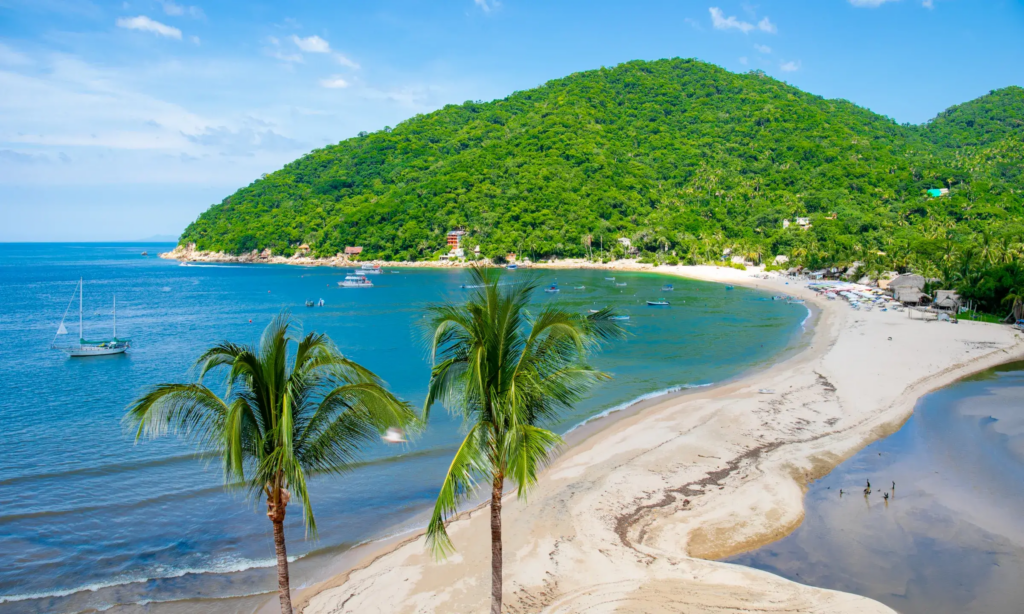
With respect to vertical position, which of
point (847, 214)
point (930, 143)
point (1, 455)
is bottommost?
point (1, 455)

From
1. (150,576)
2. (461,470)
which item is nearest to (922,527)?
(461,470)

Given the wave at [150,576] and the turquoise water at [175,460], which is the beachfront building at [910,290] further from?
the wave at [150,576]

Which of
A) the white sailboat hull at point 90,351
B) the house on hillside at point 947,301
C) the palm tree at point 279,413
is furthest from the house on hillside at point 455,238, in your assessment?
the palm tree at point 279,413

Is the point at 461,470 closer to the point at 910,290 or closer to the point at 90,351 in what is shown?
the point at 90,351

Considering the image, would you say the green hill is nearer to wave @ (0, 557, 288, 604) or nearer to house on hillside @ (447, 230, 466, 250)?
house on hillside @ (447, 230, 466, 250)

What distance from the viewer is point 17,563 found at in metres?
12.9

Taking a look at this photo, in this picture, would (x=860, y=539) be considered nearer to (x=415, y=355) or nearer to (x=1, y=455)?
(x=1, y=455)

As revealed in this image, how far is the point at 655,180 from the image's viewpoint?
478ft

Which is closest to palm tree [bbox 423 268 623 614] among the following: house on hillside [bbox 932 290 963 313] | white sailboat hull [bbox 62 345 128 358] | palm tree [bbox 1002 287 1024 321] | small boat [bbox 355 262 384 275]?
white sailboat hull [bbox 62 345 128 358]

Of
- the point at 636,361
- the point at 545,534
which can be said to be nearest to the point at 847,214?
the point at 636,361

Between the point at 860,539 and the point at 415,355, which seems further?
the point at 415,355

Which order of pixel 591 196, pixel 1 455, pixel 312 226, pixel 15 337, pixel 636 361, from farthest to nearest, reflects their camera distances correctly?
pixel 312 226 < pixel 591 196 < pixel 15 337 < pixel 636 361 < pixel 1 455

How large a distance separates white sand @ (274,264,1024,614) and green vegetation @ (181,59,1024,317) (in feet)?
191

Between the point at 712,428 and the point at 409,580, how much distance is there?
41.5 feet
